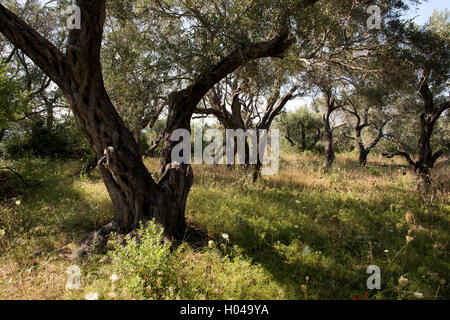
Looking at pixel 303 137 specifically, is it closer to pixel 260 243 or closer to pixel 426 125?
pixel 426 125

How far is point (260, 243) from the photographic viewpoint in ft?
13.4

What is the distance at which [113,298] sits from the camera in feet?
7.70

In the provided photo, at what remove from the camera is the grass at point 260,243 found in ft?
9.12

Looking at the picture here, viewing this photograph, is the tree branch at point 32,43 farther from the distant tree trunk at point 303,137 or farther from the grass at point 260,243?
the distant tree trunk at point 303,137

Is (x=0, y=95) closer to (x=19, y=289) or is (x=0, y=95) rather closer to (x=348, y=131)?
(x=19, y=289)

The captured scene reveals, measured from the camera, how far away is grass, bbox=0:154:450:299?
9.12 ft

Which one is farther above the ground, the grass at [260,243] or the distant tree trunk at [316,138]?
the distant tree trunk at [316,138]

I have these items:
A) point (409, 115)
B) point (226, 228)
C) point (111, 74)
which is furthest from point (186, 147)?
point (409, 115)

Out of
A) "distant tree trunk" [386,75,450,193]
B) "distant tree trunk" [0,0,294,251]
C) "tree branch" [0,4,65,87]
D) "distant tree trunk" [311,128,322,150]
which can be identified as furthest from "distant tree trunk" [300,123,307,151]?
"tree branch" [0,4,65,87]

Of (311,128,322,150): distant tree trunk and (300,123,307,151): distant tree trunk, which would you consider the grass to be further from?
(300,123,307,151): distant tree trunk

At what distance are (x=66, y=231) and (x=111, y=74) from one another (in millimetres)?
3369

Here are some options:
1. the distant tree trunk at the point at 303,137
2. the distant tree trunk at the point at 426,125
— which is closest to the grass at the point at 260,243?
the distant tree trunk at the point at 426,125

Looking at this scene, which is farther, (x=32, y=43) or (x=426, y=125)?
(x=426, y=125)

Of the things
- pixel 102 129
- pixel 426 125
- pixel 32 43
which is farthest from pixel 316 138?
pixel 32 43
